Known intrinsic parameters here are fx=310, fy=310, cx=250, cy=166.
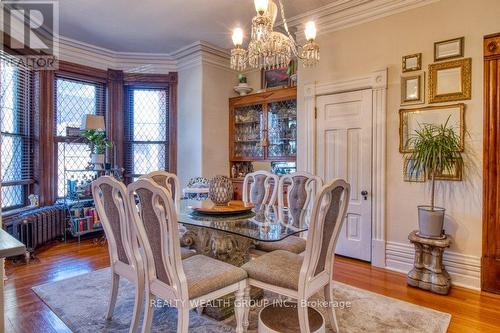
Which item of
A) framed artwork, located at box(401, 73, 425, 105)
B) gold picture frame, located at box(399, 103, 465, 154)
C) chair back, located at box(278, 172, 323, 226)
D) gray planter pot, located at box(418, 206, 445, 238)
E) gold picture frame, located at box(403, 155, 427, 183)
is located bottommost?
gray planter pot, located at box(418, 206, 445, 238)

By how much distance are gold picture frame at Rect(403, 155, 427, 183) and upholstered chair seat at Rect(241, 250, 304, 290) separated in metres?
1.77

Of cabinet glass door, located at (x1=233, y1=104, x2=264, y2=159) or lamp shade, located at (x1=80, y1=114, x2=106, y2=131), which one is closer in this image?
lamp shade, located at (x1=80, y1=114, x2=106, y2=131)

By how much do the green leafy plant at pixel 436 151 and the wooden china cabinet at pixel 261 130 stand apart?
1.81 m

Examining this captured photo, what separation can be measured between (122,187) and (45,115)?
328 cm

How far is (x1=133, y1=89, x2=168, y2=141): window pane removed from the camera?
5.35m

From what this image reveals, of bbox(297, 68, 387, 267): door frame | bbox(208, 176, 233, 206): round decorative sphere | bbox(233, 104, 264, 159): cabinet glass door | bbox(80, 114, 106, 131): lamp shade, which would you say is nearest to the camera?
bbox(208, 176, 233, 206): round decorative sphere

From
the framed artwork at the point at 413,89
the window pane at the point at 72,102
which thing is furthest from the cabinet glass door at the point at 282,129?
the window pane at the point at 72,102

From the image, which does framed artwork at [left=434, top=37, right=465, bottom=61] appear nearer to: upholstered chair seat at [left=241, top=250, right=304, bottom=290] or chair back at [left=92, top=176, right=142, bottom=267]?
upholstered chair seat at [left=241, top=250, right=304, bottom=290]

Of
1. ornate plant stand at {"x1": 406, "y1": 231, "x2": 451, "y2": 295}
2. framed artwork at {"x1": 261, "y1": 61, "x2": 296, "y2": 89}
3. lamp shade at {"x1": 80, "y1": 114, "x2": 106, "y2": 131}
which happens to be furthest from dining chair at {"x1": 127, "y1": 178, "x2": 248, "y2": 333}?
framed artwork at {"x1": 261, "y1": 61, "x2": 296, "y2": 89}

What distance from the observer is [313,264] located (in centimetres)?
187

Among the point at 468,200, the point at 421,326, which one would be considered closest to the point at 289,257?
the point at 421,326

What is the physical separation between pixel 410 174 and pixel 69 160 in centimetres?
469

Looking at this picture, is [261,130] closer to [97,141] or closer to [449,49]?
[97,141]

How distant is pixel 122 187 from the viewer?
77.6 inches
